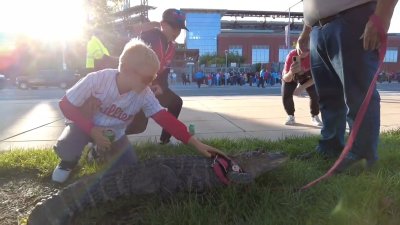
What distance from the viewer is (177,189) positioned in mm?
2520

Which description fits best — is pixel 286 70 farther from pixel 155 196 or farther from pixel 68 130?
pixel 155 196

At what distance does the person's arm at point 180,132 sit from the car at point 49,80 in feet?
96.3

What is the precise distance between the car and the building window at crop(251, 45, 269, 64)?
50.5 meters

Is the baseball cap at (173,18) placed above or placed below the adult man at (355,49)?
above

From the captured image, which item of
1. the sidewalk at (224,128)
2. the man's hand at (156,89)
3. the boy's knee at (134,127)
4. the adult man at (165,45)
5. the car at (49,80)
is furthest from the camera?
the car at (49,80)

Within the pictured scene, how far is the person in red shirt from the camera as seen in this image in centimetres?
572

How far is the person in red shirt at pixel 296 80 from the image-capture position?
5.72 metres

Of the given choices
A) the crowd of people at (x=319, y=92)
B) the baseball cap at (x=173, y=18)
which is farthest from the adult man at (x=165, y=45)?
the crowd of people at (x=319, y=92)

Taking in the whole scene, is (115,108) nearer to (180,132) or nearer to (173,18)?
(180,132)

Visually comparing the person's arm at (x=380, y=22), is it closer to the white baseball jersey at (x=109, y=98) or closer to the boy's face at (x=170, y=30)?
the white baseball jersey at (x=109, y=98)

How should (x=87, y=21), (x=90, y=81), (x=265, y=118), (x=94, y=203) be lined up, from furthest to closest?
(x=87, y=21) → (x=265, y=118) → (x=90, y=81) → (x=94, y=203)

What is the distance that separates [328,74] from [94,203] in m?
2.23

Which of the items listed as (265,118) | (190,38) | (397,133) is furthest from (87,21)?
(190,38)

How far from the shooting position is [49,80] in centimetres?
3147
